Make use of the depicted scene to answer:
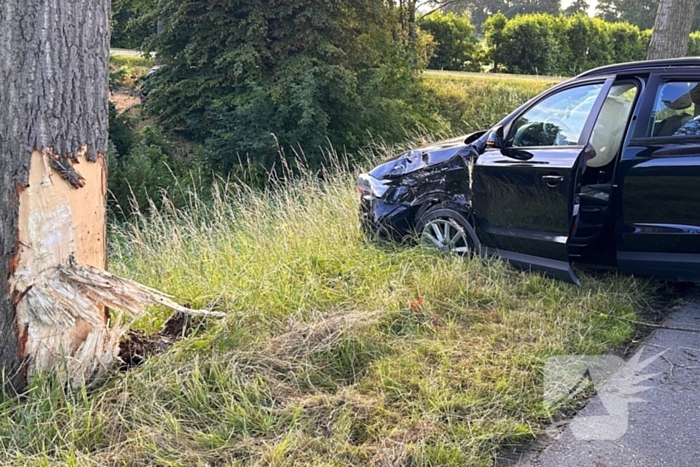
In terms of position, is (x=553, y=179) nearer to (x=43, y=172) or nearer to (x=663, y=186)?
(x=663, y=186)

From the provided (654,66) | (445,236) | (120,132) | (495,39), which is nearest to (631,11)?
(495,39)

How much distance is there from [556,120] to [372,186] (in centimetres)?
184

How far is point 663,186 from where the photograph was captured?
4.40 meters

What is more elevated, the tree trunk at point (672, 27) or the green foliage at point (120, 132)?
the tree trunk at point (672, 27)

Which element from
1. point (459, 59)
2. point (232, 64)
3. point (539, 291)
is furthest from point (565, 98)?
point (459, 59)

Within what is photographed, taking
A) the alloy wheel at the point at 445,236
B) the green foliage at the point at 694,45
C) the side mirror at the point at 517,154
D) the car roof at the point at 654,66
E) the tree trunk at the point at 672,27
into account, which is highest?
the green foliage at the point at 694,45

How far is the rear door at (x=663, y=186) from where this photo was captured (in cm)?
432

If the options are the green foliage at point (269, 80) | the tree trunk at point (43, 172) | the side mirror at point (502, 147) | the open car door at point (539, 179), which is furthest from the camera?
the green foliage at point (269, 80)

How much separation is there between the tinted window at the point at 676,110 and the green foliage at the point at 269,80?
8022mm

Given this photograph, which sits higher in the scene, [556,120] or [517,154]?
[556,120]

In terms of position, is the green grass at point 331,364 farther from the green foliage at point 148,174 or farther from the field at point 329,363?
the green foliage at point 148,174

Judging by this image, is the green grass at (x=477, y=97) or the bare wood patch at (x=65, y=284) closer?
the bare wood patch at (x=65, y=284)

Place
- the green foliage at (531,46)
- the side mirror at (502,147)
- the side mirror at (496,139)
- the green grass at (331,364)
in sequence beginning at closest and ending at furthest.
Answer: the green grass at (331,364) < the side mirror at (502,147) < the side mirror at (496,139) < the green foliage at (531,46)

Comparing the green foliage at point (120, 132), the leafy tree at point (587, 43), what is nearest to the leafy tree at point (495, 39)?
the leafy tree at point (587, 43)
